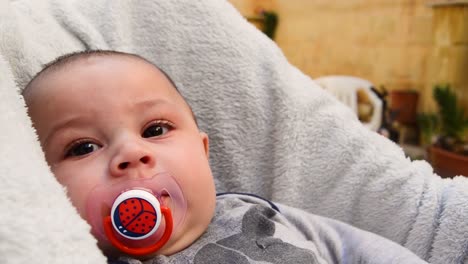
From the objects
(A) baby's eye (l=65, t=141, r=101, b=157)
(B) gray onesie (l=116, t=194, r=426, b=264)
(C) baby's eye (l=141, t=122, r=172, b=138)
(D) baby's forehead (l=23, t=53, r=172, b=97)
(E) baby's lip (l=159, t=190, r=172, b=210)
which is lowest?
(B) gray onesie (l=116, t=194, r=426, b=264)

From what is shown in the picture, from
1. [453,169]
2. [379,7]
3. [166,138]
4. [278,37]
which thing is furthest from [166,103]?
[278,37]

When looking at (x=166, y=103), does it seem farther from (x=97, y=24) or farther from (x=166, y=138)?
(x=97, y=24)

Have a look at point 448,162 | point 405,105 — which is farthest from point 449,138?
point 405,105

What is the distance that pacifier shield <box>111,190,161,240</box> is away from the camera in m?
0.53

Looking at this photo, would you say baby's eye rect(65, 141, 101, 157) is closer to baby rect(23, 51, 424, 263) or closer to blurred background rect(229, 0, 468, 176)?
baby rect(23, 51, 424, 263)

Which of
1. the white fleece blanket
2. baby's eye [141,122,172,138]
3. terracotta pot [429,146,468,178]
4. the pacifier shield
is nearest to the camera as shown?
the pacifier shield

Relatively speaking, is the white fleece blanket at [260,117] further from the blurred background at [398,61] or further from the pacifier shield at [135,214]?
the blurred background at [398,61]

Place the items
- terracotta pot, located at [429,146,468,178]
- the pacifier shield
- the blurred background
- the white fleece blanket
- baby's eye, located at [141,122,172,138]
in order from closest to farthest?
the pacifier shield, baby's eye, located at [141,122,172,138], the white fleece blanket, terracotta pot, located at [429,146,468,178], the blurred background

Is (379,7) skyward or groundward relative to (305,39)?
skyward

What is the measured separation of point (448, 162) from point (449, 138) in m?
0.28

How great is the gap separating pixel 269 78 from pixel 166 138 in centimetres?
35

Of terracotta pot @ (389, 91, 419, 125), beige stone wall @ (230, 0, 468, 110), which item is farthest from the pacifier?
terracotta pot @ (389, 91, 419, 125)

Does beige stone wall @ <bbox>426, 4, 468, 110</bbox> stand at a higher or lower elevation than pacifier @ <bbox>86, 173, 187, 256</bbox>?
lower

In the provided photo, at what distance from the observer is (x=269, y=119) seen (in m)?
0.92
